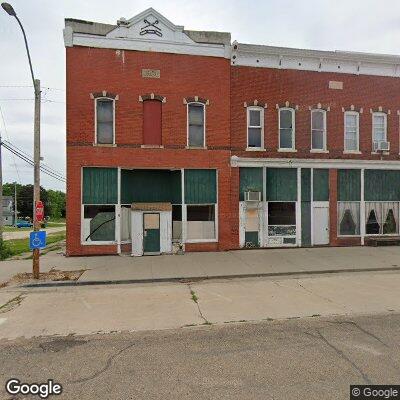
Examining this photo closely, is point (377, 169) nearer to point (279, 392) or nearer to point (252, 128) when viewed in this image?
point (252, 128)

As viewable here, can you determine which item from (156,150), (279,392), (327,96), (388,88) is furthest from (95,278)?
(388,88)

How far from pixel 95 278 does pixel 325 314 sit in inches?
273

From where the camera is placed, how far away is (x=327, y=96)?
55.6 feet

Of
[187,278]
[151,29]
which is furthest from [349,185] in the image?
[151,29]

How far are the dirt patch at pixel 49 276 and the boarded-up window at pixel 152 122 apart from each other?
22.1ft

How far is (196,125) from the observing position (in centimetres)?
1551

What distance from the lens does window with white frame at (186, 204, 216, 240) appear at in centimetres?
1538

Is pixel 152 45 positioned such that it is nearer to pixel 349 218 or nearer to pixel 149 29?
pixel 149 29

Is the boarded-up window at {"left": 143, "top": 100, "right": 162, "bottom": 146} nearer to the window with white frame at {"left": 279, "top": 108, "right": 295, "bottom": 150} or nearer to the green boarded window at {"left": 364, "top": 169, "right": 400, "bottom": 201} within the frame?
the window with white frame at {"left": 279, "top": 108, "right": 295, "bottom": 150}

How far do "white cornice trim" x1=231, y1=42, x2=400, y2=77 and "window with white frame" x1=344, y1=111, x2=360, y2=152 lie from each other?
230 cm

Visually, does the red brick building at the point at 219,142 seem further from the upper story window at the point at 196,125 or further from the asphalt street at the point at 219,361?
the asphalt street at the point at 219,361

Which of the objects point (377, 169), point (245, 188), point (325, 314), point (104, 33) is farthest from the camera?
point (377, 169)

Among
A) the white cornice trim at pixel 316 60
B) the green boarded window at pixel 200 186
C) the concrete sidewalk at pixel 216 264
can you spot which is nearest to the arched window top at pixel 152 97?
the green boarded window at pixel 200 186

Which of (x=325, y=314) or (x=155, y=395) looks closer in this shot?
(x=155, y=395)
